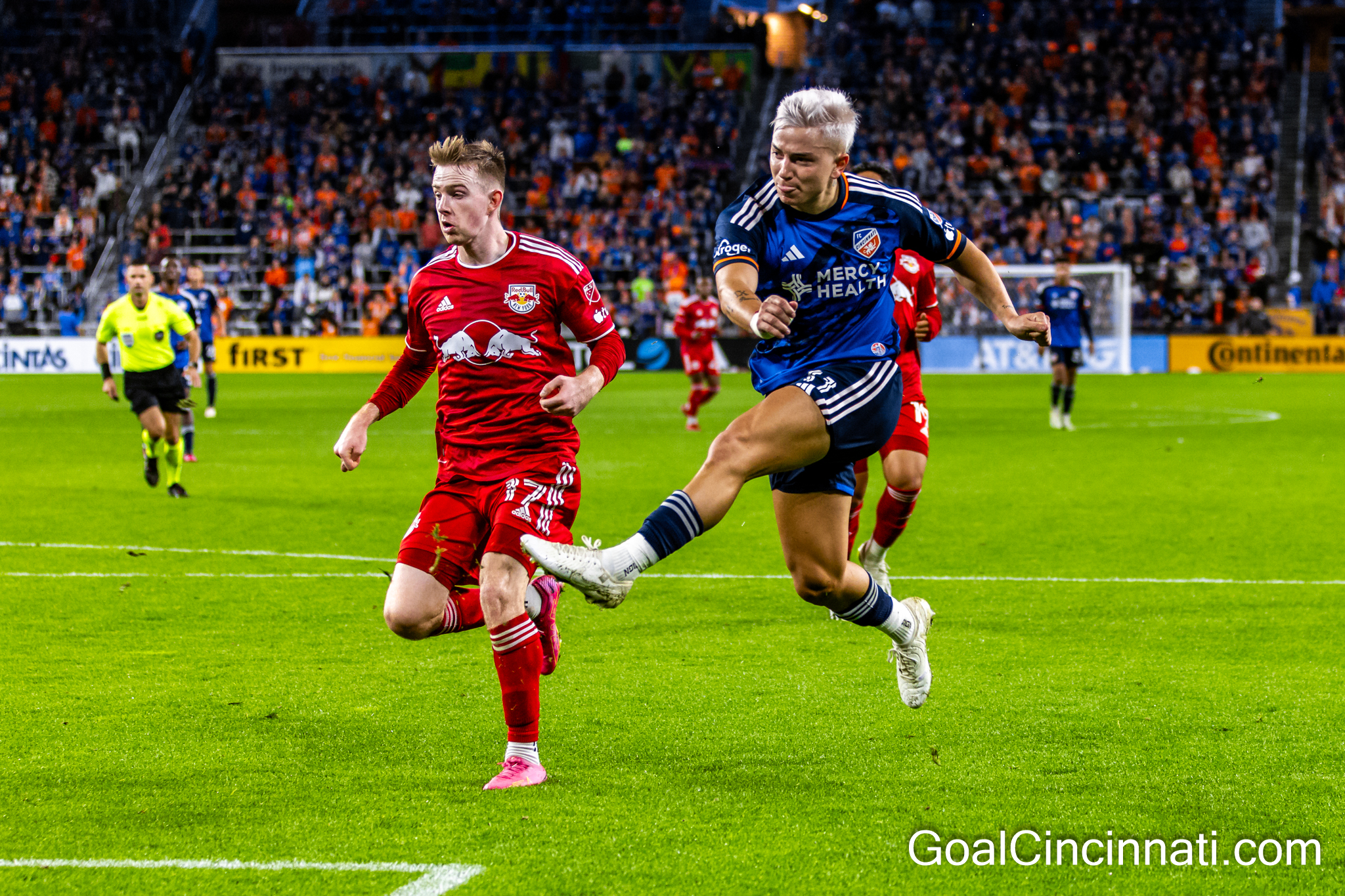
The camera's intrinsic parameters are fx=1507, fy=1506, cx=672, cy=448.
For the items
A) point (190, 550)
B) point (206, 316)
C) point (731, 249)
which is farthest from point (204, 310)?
point (731, 249)

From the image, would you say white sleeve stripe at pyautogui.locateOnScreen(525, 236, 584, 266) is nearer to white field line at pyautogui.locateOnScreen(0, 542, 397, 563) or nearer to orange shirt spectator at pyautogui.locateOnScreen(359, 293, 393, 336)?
white field line at pyautogui.locateOnScreen(0, 542, 397, 563)

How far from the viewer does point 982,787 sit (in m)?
4.82

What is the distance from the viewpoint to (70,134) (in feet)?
144

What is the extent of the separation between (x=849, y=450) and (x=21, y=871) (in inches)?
112

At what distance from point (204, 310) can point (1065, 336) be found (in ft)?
38.8

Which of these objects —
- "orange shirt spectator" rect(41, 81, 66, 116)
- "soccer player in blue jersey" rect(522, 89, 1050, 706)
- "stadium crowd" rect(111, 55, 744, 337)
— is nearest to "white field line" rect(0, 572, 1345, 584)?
"soccer player in blue jersey" rect(522, 89, 1050, 706)

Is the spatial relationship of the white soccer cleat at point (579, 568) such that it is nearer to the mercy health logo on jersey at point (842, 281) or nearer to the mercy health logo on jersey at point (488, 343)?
the mercy health logo on jersey at point (488, 343)

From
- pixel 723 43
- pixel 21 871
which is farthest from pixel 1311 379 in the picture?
pixel 21 871

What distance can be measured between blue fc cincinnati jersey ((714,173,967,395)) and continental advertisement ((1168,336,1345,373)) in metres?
31.9

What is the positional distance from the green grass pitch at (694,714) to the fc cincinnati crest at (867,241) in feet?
5.75

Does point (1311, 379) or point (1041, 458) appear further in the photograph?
point (1311, 379)

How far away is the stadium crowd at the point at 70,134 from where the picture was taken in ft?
130

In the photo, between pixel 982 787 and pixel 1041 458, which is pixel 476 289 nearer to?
pixel 982 787

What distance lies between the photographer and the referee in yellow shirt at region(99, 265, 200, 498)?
13734 mm
